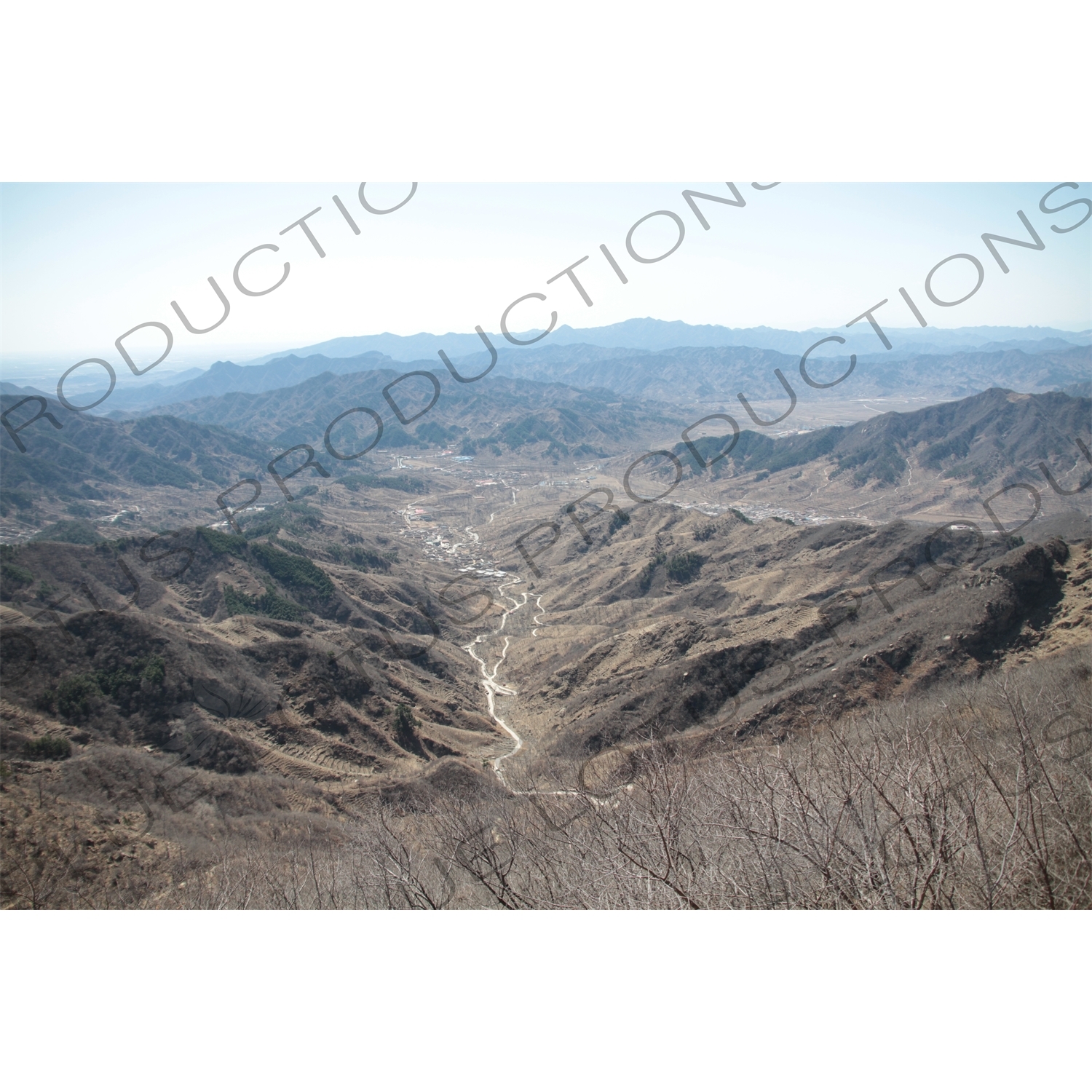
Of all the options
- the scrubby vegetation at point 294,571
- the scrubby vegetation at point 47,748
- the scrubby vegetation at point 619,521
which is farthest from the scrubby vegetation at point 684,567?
the scrubby vegetation at point 47,748

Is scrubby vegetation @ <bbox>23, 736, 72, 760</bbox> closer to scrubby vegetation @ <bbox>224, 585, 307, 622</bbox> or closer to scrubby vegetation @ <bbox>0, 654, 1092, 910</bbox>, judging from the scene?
scrubby vegetation @ <bbox>0, 654, 1092, 910</bbox>

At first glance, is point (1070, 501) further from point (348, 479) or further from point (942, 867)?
point (348, 479)

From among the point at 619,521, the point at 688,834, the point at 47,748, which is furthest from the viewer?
the point at 619,521

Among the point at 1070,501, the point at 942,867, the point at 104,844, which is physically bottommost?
the point at 1070,501

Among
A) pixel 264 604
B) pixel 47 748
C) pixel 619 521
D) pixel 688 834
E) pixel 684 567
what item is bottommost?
pixel 684 567

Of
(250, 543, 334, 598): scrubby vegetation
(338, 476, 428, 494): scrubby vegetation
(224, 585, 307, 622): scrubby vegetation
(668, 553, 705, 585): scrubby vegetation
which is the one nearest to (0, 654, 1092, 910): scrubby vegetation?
(224, 585, 307, 622): scrubby vegetation

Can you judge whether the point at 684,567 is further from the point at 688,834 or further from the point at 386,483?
the point at 386,483

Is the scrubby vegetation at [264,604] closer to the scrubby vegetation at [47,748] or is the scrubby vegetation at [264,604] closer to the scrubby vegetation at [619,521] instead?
the scrubby vegetation at [47,748]

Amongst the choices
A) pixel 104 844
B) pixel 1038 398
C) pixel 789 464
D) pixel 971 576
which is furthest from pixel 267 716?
pixel 1038 398

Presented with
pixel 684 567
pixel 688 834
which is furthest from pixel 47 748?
pixel 684 567

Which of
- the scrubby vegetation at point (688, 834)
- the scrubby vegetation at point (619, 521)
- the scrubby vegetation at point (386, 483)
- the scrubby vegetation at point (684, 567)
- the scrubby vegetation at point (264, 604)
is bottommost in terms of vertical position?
the scrubby vegetation at point (684, 567)

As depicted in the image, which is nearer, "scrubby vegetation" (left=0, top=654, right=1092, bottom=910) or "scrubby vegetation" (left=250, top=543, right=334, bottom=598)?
"scrubby vegetation" (left=0, top=654, right=1092, bottom=910)
